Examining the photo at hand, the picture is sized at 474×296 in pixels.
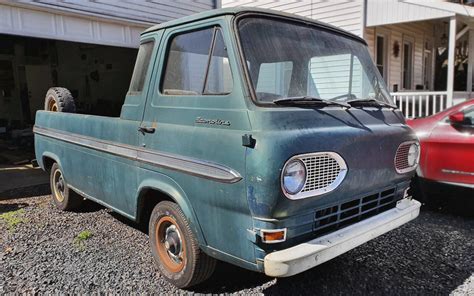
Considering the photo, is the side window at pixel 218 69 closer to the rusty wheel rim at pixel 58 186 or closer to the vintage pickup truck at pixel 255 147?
the vintage pickup truck at pixel 255 147

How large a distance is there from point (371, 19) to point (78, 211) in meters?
9.53

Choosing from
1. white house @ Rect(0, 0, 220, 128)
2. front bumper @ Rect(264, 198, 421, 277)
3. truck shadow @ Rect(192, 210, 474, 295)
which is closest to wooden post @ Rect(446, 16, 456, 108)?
white house @ Rect(0, 0, 220, 128)

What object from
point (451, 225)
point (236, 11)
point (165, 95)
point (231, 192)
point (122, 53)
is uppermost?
point (122, 53)

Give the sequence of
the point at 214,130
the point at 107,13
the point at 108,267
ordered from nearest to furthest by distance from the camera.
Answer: the point at 214,130 < the point at 108,267 < the point at 107,13

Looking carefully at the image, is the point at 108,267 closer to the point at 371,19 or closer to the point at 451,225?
the point at 451,225

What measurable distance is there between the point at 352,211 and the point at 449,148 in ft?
8.61

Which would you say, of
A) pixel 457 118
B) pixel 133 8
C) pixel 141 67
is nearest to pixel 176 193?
pixel 141 67

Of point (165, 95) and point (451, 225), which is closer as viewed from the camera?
point (165, 95)

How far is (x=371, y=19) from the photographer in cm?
1111

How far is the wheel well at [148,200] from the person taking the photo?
10.7 ft

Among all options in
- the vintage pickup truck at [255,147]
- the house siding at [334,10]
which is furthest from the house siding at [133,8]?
the vintage pickup truck at [255,147]

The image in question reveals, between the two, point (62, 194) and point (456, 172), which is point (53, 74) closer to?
point (62, 194)

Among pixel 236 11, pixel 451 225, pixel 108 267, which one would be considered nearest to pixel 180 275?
pixel 108 267

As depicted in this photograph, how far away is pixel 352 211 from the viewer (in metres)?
2.83
